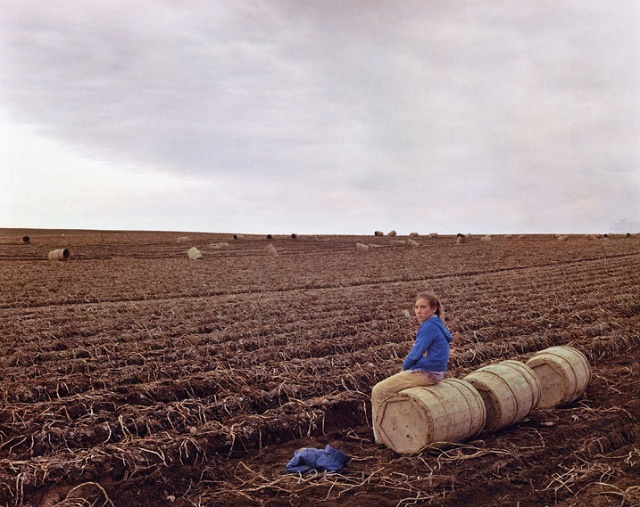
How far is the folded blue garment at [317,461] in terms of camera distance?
5.47 m

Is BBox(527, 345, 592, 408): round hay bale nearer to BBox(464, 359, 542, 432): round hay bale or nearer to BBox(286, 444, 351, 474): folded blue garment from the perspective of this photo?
BBox(464, 359, 542, 432): round hay bale

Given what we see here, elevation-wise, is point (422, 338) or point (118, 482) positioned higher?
point (422, 338)

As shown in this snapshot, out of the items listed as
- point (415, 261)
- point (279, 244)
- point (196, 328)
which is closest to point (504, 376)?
point (196, 328)

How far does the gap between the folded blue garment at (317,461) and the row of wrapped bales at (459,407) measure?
69 centimetres

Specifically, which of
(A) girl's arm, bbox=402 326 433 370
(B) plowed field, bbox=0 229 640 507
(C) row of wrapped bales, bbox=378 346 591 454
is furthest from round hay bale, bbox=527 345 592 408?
(A) girl's arm, bbox=402 326 433 370

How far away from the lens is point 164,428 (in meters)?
6.57

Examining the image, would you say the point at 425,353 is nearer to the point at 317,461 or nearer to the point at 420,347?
the point at 420,347

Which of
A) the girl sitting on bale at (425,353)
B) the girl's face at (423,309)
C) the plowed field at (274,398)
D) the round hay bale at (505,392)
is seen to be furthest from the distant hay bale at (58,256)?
the girl's face at (423,309)

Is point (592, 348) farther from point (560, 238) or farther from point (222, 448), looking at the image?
point (560, 238)

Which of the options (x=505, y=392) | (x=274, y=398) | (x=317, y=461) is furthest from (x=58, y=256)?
(x=505, y=392)

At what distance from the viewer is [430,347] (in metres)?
5.98

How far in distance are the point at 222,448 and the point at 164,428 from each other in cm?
84

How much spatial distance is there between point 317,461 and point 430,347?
5.45 ft

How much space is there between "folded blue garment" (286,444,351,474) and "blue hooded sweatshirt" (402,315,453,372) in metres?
1.23
